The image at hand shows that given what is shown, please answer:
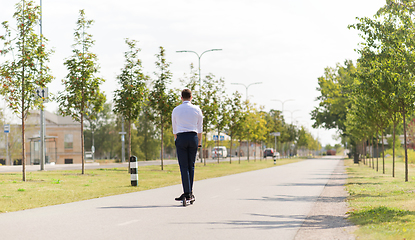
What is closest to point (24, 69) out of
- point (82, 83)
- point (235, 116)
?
point (82, 83)

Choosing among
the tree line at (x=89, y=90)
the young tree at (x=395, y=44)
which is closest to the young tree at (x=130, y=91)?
the tree line at (x=89, y=90)

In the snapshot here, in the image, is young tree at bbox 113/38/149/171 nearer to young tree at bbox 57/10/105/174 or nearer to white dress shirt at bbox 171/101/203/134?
young tree at bbox 57/10/105/174

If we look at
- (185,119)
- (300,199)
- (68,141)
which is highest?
(185,119)

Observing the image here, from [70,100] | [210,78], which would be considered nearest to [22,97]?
[70,100]

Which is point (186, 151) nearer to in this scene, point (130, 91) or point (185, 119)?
point (185, 119)

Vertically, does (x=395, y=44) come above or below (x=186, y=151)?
above

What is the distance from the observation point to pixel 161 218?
8180 mm

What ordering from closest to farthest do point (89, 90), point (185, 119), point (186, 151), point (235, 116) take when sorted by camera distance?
point (185, 119) → point (186, 151) → point (89, 90) → point (235, 116)

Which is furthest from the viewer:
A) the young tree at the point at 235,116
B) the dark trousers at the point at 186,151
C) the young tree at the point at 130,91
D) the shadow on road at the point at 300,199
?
the young tree at the point at 235,116

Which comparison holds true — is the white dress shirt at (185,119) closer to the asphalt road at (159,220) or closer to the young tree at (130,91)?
the asphalt road at (159,220)

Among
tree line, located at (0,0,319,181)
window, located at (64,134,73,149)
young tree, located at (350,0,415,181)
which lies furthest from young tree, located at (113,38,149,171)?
window, located at (64,134,73,149)

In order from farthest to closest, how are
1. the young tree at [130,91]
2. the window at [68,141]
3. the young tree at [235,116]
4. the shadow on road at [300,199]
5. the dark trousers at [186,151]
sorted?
the window at [68,141]
the young tree at [235,116]
the young tree at [130,91]
the shadow on road at [300,199]
the dark trousers at [186,151]

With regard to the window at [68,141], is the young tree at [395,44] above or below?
above

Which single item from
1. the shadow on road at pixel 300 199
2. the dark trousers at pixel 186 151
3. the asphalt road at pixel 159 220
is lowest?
the shadow on road at pixel 300 199
